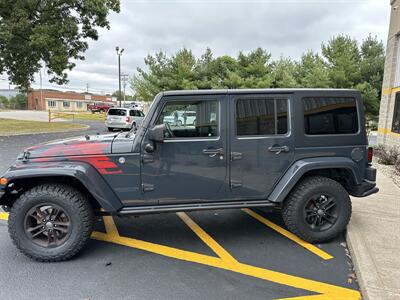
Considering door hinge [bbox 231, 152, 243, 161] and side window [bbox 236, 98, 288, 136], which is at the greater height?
side window [bbox 236, 98, 288, 136]

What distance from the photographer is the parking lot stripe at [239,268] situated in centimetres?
279

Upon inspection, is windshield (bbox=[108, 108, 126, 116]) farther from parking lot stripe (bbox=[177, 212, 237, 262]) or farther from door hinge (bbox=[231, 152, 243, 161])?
door hinge (bbox=[231, 152, 243, 161])

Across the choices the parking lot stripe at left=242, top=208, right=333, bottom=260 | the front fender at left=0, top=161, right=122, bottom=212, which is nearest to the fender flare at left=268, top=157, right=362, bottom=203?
the parking lot stripe at left=242, top=208, right=333, bottom=260

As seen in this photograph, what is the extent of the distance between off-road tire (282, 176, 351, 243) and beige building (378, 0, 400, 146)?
756cm

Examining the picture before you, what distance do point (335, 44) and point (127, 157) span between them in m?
22.3

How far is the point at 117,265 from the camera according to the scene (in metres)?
3.26

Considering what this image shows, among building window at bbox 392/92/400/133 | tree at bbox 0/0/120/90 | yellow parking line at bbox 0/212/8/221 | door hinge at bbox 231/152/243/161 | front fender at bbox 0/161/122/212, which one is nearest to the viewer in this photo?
front fender at bbox 0/161/122/212

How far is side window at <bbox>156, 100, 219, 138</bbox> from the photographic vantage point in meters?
3.50

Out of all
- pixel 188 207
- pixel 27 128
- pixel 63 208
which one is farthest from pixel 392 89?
pixel 27 128

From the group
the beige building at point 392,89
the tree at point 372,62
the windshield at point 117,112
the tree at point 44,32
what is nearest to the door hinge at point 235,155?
the beige building at point 392,89

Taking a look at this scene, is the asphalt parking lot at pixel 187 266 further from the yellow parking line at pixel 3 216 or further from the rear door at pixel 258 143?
the rear door at pixel 258 143

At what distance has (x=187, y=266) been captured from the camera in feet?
10.7

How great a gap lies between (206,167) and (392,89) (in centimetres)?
1023

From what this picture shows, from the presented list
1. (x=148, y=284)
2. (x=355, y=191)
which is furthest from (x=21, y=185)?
(x=355, y=191)
